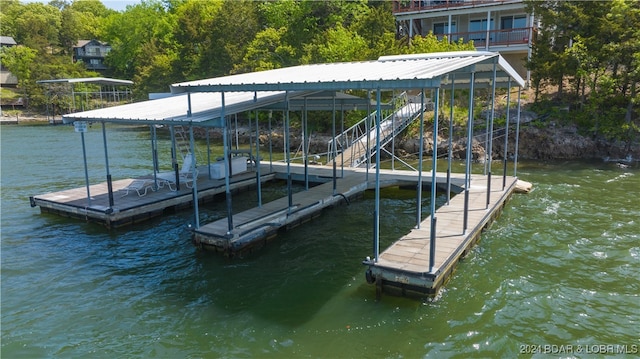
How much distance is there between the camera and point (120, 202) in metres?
14.3

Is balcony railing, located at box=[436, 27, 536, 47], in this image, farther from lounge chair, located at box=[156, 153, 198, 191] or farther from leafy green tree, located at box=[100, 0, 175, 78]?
leafy green tree, located at box=[100, 0, 175, 78]

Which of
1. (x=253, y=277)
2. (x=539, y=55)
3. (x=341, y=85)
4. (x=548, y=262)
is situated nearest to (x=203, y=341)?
(x=253, y=277)

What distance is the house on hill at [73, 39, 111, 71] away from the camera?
7738cm

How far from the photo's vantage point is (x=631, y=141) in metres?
22.7

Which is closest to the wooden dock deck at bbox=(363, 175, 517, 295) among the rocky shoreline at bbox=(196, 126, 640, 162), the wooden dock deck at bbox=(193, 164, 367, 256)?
the wooden dock deck at bbox=(193, 164, 367, 256)

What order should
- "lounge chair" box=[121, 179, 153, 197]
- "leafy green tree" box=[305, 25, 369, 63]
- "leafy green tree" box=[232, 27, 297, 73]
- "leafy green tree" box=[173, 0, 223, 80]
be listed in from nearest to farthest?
"lounge chair" box=[121, 179, 153, 197] → "leafy green tree" box=[305, 25, 369, 63] → "leafy green tree" box=[232, 27, 297, 73] → "leafy green tree" box=[173, 0, 223, 80]

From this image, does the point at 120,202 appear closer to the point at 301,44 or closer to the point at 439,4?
the point at 301,44

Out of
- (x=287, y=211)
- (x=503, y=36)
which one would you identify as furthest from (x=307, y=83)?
(x=503, y=36)

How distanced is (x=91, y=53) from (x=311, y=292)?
82.9 meters

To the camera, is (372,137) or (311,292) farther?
(372,137)

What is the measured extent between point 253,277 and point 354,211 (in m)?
5.78

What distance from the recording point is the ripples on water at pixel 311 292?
744 cm

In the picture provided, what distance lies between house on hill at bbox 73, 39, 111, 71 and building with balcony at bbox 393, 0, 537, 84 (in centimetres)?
5996

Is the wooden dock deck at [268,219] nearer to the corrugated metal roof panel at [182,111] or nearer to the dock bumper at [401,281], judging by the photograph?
the corrugated metal roof panel at [182,111]
